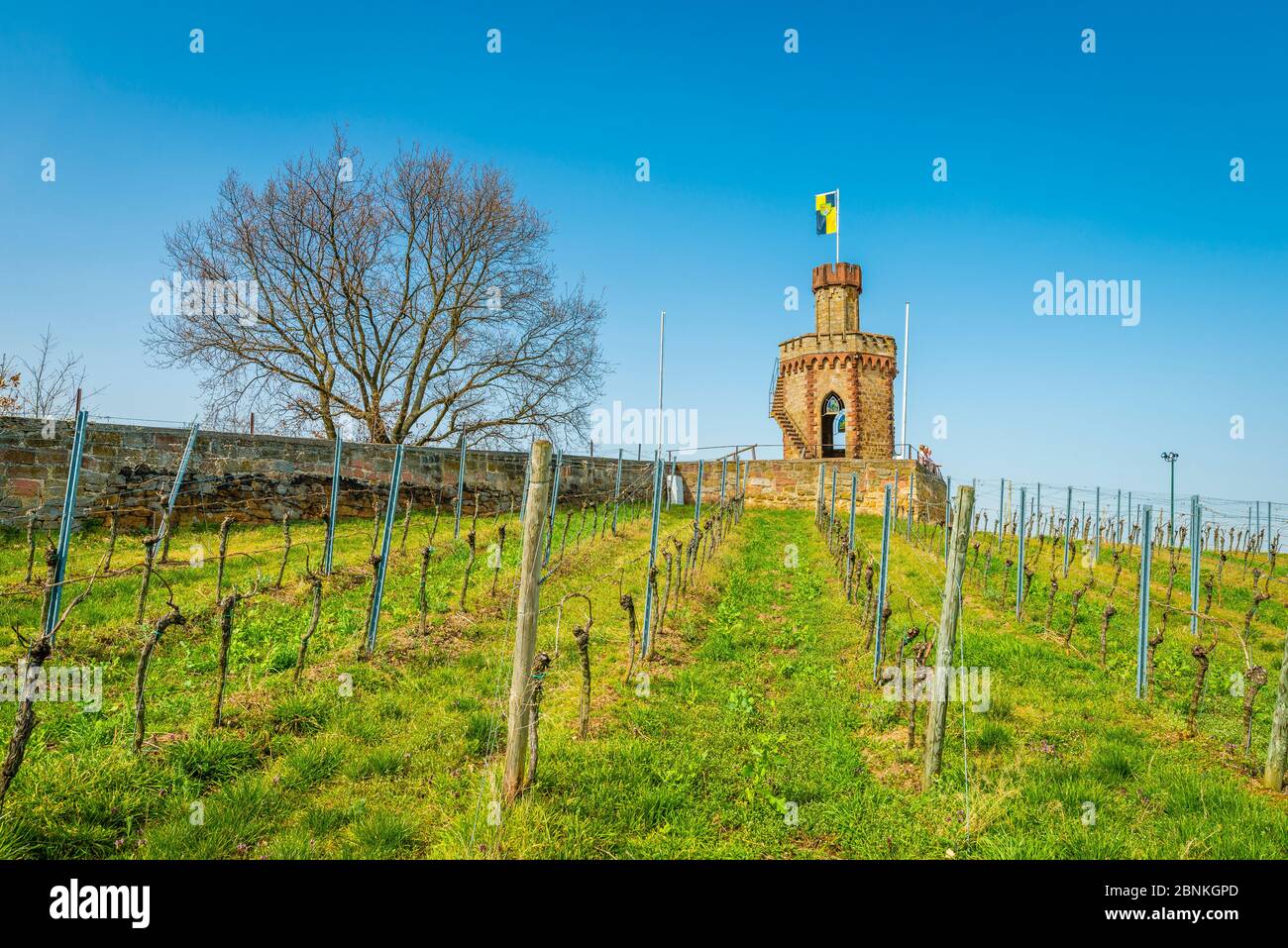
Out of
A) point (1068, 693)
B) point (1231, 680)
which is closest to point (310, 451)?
point (1068, 693)

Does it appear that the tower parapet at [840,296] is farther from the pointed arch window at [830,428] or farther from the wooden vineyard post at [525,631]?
the wooden vineyard post at [525,631]

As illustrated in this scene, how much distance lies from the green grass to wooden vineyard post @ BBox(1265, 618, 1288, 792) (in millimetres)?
260

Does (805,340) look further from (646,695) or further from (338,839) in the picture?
(338,839)

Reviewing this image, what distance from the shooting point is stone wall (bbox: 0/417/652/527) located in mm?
13883

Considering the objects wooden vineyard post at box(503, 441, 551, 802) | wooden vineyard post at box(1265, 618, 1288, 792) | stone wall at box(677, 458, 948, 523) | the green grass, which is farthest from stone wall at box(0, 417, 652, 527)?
stone wall at box(677, 458, 948, 523)

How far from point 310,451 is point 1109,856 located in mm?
17923

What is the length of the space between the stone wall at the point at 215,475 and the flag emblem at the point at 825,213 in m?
26.3

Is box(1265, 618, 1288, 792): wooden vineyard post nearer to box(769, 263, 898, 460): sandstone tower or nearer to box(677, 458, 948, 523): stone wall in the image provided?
box(677, 458, 948, 523): stone wall

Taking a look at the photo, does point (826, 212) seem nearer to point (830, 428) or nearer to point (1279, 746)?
point (830, 428)

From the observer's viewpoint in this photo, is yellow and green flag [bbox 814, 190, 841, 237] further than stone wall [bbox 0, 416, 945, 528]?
Yes

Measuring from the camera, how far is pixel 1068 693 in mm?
7012

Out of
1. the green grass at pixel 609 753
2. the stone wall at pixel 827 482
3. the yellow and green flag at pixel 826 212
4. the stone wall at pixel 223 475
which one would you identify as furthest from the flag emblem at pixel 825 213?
the green grass at pixel 609 753

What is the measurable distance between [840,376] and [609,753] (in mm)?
32664

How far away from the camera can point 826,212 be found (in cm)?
3775
